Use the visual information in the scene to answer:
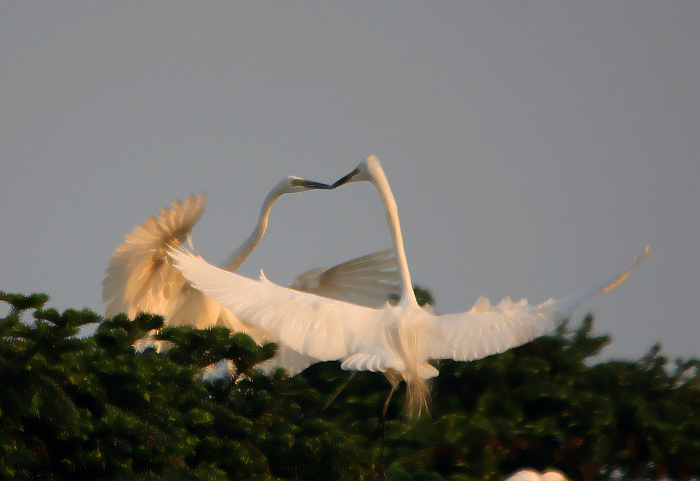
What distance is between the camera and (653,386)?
7465mm

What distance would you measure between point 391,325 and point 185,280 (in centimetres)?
271

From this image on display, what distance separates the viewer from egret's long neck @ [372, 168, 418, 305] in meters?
7.39

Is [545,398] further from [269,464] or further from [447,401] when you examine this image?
[269,464]

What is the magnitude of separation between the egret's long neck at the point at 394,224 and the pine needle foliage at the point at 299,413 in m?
0.75

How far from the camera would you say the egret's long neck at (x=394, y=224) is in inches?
291

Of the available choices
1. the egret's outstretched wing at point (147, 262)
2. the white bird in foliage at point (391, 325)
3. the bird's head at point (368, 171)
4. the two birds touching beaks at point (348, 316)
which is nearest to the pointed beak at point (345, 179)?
the bird's head at point (368, 171)

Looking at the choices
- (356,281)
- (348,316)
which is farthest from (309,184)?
(348,316)

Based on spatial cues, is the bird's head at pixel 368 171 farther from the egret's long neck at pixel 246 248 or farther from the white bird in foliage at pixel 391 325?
the white bird in foliage at pixel 391 325

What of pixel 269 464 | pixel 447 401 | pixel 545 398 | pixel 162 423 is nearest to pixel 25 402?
pixel 162 423

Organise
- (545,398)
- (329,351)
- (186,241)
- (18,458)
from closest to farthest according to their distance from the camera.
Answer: (18,458) < (329,351) < (545,398) < (186,241)

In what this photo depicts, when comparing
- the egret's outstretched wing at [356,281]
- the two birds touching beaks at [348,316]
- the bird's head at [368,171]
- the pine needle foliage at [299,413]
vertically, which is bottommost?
the pine needle foliage at [299,413]

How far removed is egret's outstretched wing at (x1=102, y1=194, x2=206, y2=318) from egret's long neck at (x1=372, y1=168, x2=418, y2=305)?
1.70 meters

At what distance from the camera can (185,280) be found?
27.8 feet

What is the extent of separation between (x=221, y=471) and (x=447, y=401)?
118 inches
